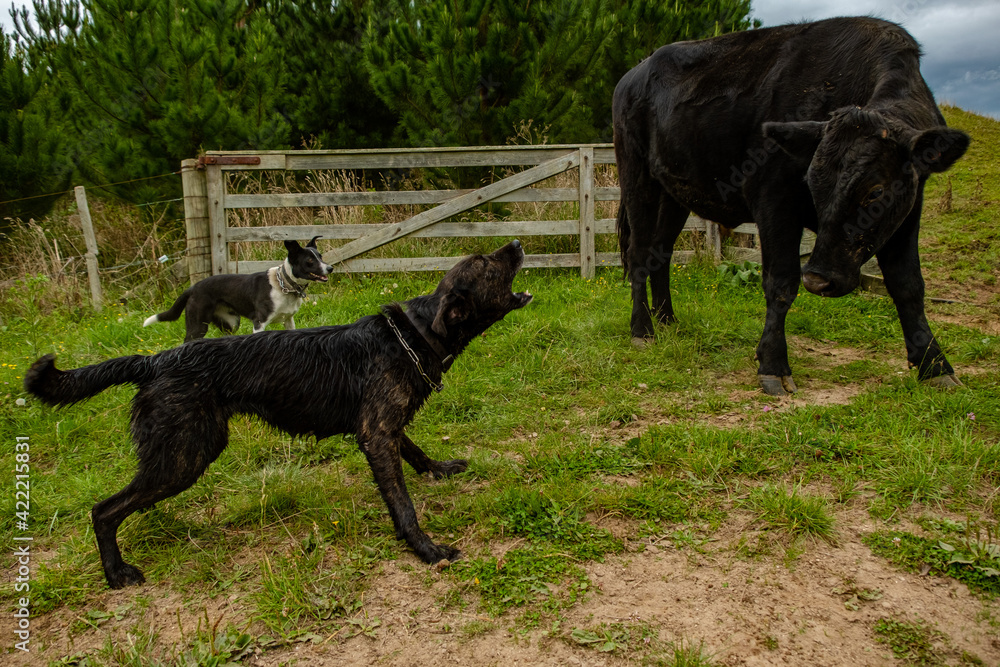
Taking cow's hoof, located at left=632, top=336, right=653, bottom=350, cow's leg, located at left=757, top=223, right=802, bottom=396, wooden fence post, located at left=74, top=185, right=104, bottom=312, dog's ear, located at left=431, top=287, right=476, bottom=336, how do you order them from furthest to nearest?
1. wooden fence post, located at left=74, top=185, right=104, bottom=312
2. cow's hoof, located at left=632, top=336, right=653, bottom=350
3. cow's leg, located at left=757, top=223, right=802, bottom=396
4. dog's ear, located at left=431, top=287, right=476, bottom=336

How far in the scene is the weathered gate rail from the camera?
838 centimetres

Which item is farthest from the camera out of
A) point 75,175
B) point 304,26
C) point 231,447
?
point 304,26

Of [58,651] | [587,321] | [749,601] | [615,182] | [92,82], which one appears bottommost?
[58,651]

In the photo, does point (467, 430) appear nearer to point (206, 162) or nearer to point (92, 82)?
point (206, 162)

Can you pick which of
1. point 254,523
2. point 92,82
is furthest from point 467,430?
point 92,82

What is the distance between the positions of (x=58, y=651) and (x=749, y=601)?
9.50 feet

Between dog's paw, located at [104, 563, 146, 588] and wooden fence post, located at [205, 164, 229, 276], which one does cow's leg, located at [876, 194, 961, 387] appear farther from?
wooden fence post, located at [205, 164, 229, 276]

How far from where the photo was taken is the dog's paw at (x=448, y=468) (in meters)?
3.99

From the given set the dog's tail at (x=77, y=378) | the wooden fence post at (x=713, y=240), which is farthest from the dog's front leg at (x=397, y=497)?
the wooden fence post at (x=713, y=240)

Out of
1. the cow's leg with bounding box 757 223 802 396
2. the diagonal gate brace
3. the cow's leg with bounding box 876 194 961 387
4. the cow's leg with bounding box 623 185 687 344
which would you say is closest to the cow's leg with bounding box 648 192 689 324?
the cow's leg with bounding box 623 185 687 344

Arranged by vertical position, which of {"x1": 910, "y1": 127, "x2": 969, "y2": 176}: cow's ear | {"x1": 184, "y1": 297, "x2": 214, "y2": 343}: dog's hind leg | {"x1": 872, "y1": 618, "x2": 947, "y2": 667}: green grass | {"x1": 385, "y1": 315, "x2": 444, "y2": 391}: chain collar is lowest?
{"x1": 872, "y1": 618, "x2": 947, "y2": 667}: green grass

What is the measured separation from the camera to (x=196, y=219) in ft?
27.5

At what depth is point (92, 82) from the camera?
Answer: 28.2ft

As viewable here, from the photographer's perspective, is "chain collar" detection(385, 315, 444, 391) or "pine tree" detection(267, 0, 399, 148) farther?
"pine tree" detection(267, 0, 399, 148)
